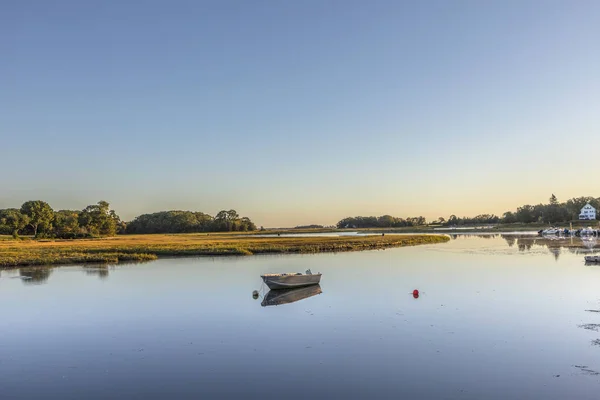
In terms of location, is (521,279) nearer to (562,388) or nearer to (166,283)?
(562,388)

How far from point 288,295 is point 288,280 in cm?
163

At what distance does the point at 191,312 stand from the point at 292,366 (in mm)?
10764

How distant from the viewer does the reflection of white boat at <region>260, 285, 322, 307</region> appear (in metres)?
27.8

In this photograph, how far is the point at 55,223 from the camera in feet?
407

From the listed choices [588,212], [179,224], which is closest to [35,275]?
[179,224]

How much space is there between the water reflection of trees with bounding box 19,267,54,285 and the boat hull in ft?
63.9

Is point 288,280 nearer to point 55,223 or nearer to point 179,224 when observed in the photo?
point 55,223

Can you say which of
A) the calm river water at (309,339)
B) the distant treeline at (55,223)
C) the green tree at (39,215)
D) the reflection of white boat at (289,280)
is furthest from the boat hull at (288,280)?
the green tree at (39,215)

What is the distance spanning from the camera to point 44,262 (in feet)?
165

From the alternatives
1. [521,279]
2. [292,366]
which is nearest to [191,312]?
[292,366]

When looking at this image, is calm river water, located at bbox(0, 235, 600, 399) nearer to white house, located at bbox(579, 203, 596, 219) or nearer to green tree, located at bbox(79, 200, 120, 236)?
green tree, located at bbox(79, 200, 120, 236)

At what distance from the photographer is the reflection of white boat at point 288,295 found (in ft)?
91.1

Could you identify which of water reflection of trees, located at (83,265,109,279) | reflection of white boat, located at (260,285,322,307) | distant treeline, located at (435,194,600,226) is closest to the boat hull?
reflection of white boat, located at (260,285,322,307)

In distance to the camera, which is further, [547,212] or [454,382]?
[547,212]
